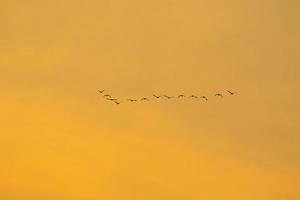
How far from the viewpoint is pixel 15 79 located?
6035mm

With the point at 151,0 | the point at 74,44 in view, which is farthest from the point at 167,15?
the point at 74,44

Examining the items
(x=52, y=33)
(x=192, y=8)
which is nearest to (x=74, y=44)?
(x=52, y=33)

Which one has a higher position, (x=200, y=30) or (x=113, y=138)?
(x=200, y=30)

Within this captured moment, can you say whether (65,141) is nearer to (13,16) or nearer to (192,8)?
(13,16)

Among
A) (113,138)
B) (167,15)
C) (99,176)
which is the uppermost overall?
(167,15)

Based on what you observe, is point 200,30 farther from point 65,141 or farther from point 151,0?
point 65,141

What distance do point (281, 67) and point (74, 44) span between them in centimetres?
199

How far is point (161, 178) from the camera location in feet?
19.1

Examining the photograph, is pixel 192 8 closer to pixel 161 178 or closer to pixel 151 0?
pixel 151 0

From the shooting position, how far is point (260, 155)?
18.9 feet

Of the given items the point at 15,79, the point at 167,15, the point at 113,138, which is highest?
the point at 167,15

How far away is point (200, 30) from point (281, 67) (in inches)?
32.9

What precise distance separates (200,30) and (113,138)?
1321 mm

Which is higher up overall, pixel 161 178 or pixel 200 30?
pixel 200 30
